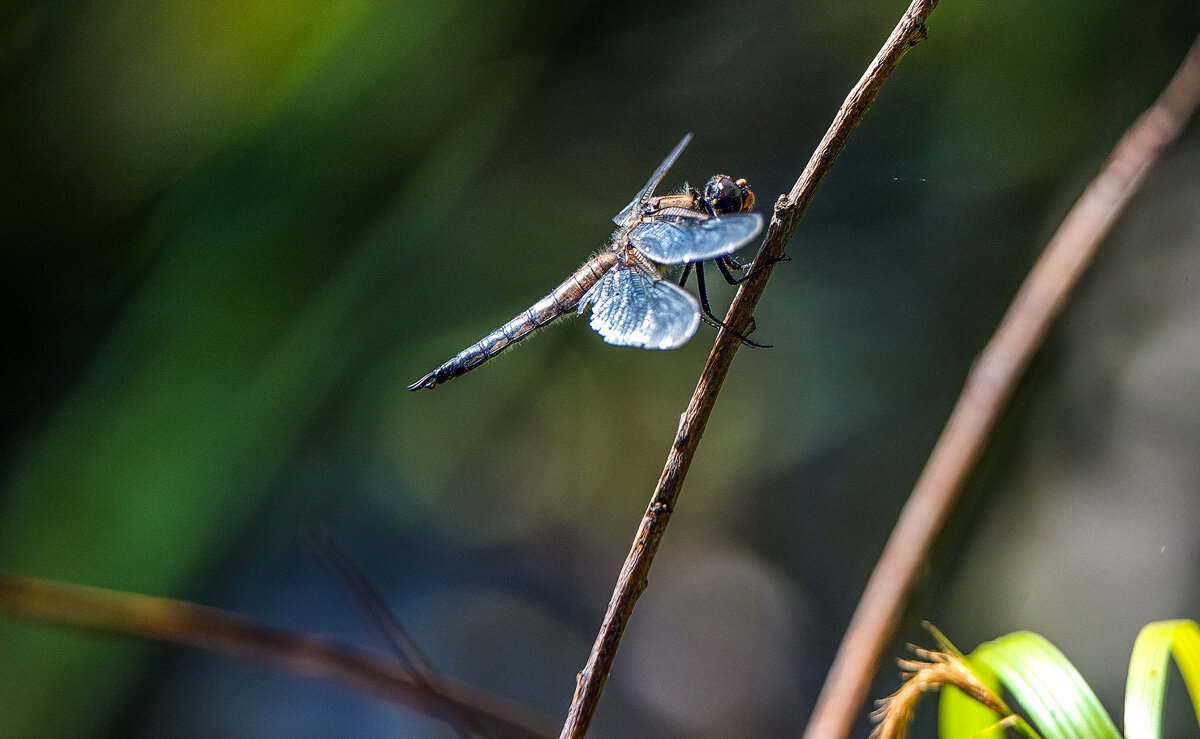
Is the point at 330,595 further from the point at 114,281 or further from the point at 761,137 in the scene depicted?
the point at 761,137

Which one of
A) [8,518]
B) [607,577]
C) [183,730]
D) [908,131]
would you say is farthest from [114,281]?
[908,131]

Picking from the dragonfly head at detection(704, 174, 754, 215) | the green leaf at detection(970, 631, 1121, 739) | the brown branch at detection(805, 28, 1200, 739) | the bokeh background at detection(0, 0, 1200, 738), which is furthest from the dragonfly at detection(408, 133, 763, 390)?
the bokeh background at detection(0, 0, 1200, 738)

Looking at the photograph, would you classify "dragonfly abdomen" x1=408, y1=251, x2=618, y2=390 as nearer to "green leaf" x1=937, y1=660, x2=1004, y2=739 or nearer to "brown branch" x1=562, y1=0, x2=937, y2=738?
"brown branch" x1=562, y1=0, x2=937, y2=738

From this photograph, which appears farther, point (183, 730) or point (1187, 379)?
point (183, 730)

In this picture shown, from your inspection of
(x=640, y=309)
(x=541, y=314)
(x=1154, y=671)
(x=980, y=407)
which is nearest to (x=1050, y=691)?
(x=1154, y=671)

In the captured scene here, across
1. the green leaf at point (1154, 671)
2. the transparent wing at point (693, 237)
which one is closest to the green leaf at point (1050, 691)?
the green leaf at point (1154, 671)

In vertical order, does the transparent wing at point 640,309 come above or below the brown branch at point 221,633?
above

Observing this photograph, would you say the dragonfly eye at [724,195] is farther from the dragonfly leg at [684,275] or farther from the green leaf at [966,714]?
the green leaf at [966,714]
